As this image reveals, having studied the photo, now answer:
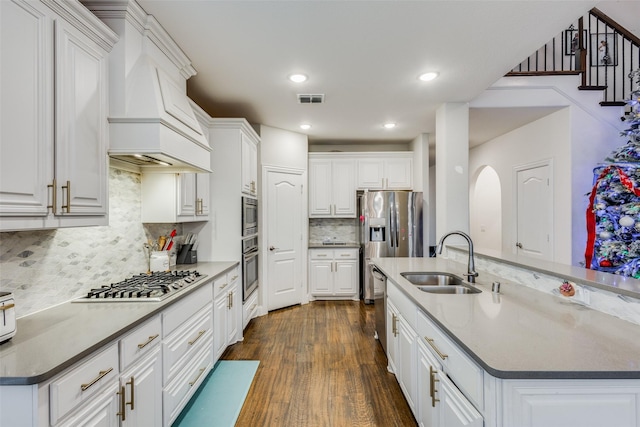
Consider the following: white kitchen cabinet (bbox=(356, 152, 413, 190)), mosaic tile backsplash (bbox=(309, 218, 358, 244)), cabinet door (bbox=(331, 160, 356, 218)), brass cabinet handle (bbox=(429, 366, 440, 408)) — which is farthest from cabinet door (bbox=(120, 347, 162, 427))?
white kitchen cabinet (bbox=(356, 152, 413, 190))

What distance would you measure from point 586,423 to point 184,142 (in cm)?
240

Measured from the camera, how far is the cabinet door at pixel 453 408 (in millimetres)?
1104

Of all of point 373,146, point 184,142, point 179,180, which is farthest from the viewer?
point 373,146

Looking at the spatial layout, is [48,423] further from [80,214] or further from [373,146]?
[373,146]

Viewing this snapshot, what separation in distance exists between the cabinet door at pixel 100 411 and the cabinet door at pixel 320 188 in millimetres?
3924

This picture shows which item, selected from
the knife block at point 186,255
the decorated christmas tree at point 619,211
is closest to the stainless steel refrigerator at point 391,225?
the decorated christmas tree at point 619,211

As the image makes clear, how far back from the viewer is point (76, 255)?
184cm

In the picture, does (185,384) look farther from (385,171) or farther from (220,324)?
(385,171)

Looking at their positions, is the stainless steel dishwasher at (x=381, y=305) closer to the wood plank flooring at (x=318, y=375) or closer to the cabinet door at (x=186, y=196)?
the wood plank flooring at (x=318, y=375)

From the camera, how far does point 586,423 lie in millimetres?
967

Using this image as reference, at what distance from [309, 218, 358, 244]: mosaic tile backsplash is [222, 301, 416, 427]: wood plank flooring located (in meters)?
1.68

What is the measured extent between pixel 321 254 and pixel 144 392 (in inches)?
138

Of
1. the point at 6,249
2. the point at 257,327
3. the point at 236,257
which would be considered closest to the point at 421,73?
the point at 236,257

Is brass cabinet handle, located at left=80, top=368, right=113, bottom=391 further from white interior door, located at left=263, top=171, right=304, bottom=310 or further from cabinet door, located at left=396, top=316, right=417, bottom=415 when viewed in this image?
white interior door, located at left=263, top=171, right=304, bottom=310
